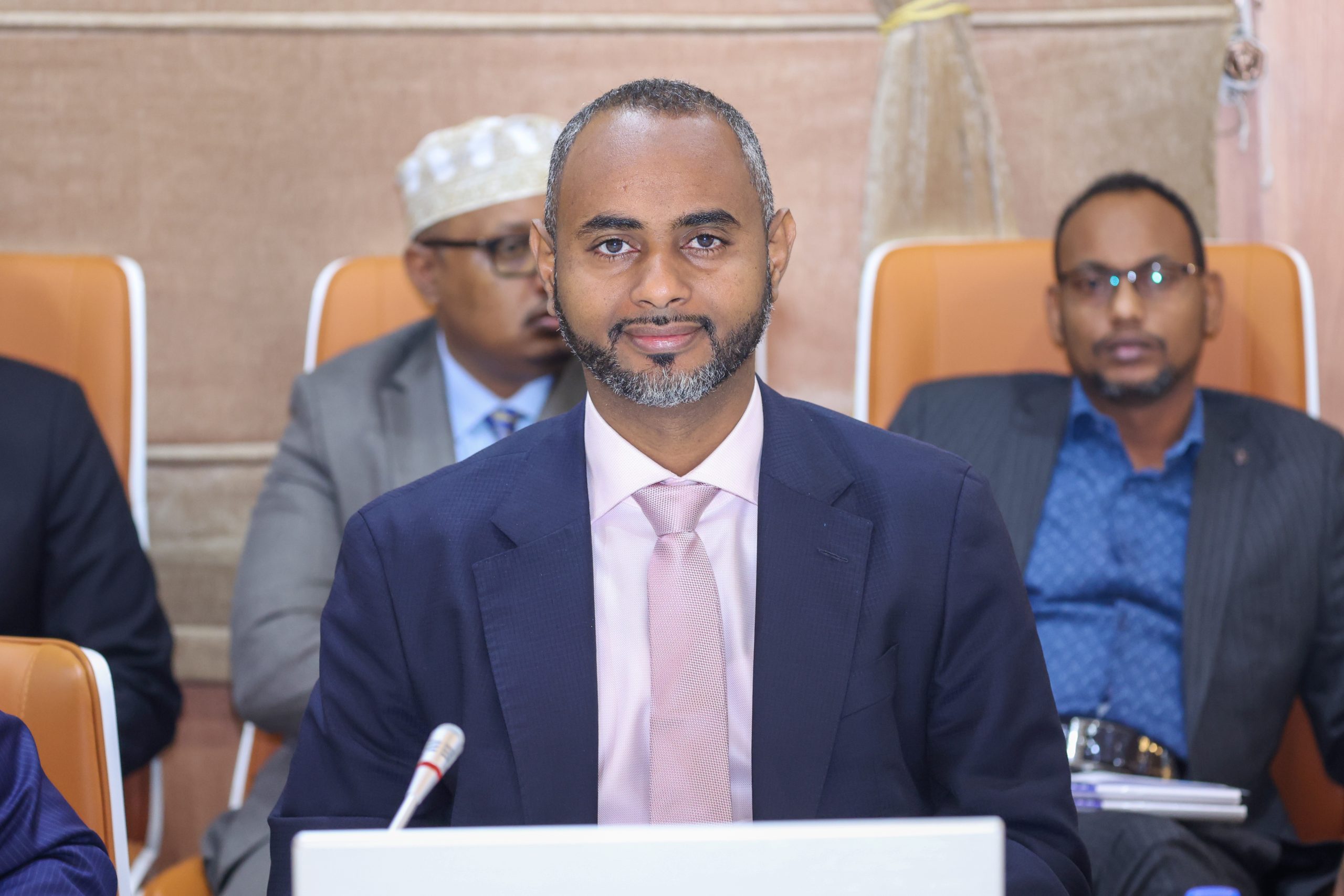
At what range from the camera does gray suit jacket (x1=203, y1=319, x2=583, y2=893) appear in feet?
6.64

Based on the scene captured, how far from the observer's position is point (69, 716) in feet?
4.46

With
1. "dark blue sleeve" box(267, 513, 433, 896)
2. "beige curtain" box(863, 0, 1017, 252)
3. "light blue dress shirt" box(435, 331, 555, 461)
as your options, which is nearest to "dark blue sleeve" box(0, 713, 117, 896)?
"dark blue sleeve" box(267, 513, 433, 896)

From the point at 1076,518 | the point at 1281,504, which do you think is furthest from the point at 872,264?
the point at 1281,504

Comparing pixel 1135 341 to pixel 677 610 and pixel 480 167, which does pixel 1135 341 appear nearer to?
pixel 480 167

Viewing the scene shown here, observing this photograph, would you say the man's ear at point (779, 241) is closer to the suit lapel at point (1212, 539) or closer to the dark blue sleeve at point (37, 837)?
the dark blue sleeve at point (37, 837)

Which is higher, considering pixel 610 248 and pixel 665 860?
pixel 610 248

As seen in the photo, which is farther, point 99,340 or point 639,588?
point 99,340

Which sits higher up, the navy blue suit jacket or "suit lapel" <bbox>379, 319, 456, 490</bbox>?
"suit lapel" <bbox>379, 319, 456, 490</bbox>

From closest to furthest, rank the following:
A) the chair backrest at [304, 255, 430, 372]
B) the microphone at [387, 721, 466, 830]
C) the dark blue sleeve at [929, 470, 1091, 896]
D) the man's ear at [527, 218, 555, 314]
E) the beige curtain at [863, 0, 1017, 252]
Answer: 1. the microphone at [387, 721, 466, 830]
2. the dark blue sleeve at [929, 470, 1091, 896]
3. the man's ear at [527, 218, 555, 314]
4. the chair backrest at [304, 255, 430, 372]
5. the beige curtain at [863, 0, 1017, 252]

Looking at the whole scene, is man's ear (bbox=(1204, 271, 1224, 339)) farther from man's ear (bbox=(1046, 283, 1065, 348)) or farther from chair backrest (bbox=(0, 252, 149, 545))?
chair backrest (bbox=(0, 252, 149, 545))

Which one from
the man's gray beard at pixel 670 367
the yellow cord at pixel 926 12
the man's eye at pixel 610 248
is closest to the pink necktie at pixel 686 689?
the man's gray beard at pixel 670 367

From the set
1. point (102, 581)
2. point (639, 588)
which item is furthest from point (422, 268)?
point (639, 588)

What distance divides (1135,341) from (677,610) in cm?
126

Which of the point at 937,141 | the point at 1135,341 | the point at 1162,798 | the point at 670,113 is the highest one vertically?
the point at 937,141
